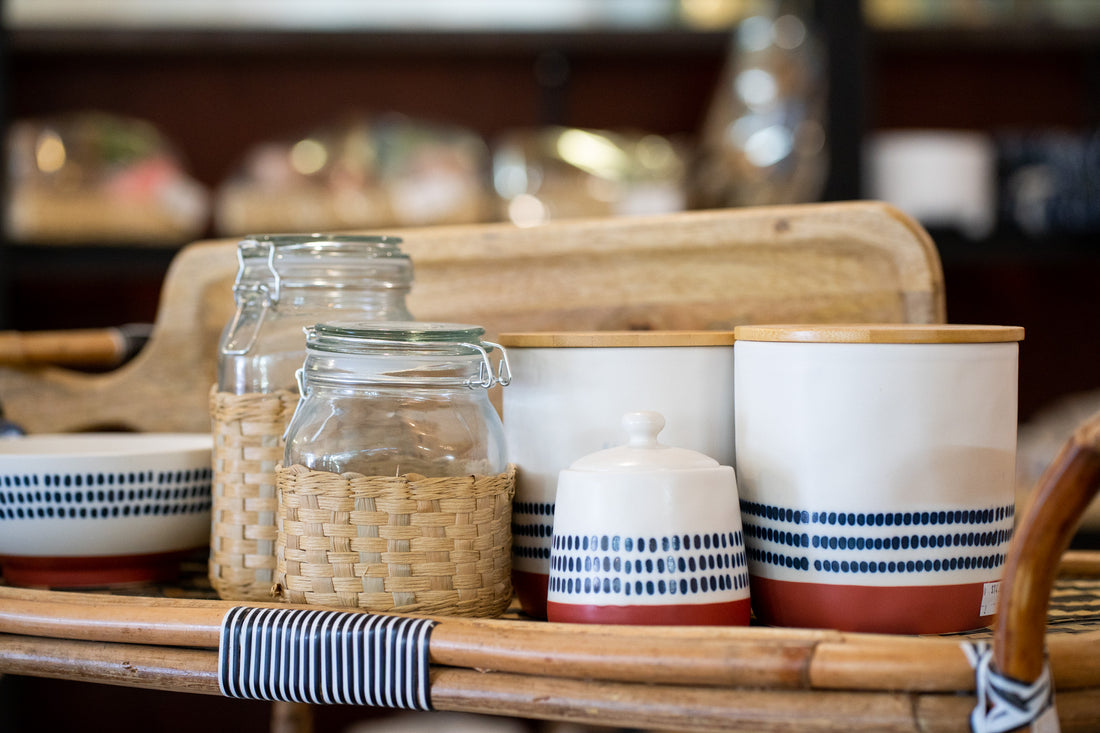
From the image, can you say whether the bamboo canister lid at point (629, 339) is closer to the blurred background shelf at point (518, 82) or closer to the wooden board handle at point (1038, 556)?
the wooden board handle at point (1038, 556)

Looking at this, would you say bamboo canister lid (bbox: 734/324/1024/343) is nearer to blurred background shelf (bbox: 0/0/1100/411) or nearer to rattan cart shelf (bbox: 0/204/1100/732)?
rattan cart shelf (bbox: 0/204/1100/732)

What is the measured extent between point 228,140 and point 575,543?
61.0 inches

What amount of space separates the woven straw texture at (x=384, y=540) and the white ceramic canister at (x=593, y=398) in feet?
0.14

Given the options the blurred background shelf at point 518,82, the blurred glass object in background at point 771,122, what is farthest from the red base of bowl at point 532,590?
the blurred background shelf at point 518,82

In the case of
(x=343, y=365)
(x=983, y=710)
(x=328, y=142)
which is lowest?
(x=983, y=710)

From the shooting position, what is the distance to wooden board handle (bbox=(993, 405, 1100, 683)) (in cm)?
37

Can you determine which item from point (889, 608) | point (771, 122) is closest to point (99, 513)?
point (889, 608)

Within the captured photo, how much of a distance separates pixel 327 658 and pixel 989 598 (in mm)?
302

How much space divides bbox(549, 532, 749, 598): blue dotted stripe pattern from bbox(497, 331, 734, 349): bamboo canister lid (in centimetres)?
11

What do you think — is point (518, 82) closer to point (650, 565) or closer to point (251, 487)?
point (251, 487)

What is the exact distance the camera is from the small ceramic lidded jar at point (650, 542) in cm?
46

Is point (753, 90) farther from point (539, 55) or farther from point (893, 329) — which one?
point (893, 329)

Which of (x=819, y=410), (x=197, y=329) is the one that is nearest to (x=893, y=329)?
(x=819, y=410)

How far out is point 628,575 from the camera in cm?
46
